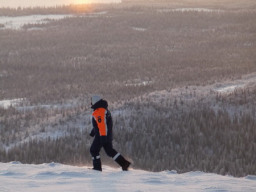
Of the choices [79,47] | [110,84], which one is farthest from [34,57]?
[110,84]

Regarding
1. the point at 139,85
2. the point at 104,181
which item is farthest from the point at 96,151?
the point at 139,85

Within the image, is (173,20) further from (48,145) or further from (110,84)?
(48,145)

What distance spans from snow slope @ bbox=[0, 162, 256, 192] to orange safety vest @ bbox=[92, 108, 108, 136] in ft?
2.57

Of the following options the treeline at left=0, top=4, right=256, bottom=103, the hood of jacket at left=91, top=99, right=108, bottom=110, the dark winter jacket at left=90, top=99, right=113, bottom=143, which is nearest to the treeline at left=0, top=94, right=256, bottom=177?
the dark winter jacket at left=90, top=99, right=113, bottom=143

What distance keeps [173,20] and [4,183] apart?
165 ft

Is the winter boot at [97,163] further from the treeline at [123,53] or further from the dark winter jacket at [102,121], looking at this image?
the treeline at [123,53]

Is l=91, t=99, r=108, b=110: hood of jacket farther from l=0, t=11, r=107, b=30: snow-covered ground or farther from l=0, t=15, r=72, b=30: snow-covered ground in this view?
l=0, t=15, r=72, b=30: snow-covered ground

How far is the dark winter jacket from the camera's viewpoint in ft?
33.7

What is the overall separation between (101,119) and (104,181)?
1.23 m

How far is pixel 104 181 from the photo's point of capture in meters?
9.59

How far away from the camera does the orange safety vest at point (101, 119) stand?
33.7 feet

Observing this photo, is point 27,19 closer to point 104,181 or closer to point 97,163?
point 97,163

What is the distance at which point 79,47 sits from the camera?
44719 mm

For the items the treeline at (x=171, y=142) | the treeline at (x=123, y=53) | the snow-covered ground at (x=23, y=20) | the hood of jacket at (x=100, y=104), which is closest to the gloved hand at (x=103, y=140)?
the hood of jacket at (x=100, y=104)
